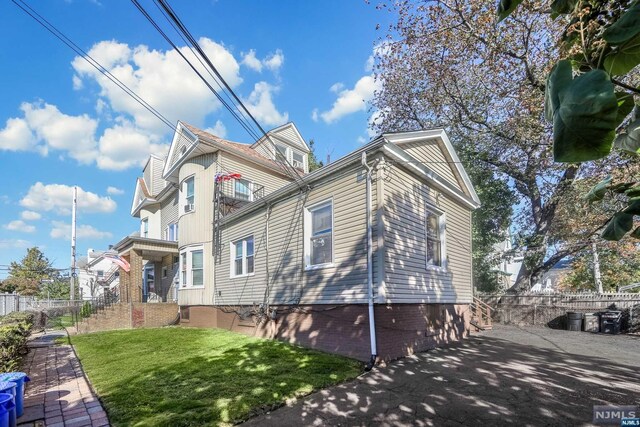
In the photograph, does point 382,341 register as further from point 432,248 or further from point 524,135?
point 524,135

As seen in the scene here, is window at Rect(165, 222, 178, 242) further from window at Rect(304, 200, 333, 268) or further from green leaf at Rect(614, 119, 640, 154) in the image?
green leaf at Rect(614, 119, 640, 154)

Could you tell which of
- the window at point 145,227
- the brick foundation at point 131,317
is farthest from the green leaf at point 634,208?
the window at point 145,227

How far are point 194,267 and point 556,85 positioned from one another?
50.0 ft

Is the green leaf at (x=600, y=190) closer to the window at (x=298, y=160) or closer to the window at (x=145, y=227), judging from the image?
the window at (x=298, y=160)

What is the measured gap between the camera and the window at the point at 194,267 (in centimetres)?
1447

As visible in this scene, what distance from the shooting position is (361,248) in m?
7.86

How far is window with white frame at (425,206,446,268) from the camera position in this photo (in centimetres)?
983

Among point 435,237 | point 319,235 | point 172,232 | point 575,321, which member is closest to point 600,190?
point 319,235

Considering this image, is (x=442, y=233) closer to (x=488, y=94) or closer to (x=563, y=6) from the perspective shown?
(x=488, y=94)

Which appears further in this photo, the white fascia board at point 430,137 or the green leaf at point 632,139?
the white fascia board at point 430,137

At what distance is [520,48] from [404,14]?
425 centimetres

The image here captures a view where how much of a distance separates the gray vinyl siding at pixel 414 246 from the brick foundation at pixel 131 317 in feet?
38.1

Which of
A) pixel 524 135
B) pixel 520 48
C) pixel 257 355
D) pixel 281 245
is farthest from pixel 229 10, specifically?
pixel 524 135

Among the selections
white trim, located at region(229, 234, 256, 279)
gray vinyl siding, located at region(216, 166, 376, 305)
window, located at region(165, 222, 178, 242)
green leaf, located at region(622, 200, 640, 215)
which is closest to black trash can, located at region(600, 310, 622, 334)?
gray vinyl siding, located at region(216, 166, 376, 305)
